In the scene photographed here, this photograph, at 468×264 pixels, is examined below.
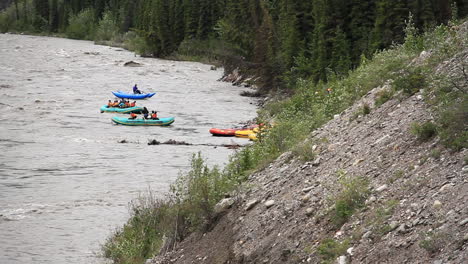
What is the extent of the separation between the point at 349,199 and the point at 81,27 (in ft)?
429

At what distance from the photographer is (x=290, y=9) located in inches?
2373

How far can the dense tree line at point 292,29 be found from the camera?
4516cm

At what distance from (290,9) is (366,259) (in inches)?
2128

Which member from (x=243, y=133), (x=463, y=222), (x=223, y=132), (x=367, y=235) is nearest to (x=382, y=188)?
(x=367, y=235)

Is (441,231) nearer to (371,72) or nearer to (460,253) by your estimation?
(460,253)

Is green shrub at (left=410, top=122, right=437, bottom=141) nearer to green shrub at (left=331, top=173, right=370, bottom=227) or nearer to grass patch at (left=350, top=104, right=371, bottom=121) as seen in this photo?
green shrub at (left=331, top=173, right=370, bottom=227)

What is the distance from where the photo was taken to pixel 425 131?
32.4 feet

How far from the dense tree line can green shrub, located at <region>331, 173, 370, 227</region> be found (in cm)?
634

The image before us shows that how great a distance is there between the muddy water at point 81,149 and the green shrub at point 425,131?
824 centimetres

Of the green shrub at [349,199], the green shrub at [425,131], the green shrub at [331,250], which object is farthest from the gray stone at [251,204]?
the green shrub at [331,250]

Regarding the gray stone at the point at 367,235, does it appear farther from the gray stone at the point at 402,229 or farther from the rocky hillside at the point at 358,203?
the gray stone at the point at 402,229

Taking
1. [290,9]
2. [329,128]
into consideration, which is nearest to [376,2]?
[290,9]

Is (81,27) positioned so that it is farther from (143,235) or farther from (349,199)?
(349,199)

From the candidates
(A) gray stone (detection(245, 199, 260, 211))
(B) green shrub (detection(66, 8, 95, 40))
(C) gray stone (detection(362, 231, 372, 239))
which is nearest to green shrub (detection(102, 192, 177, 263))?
(A) gray stone (detection(245, 199, 260, 211))
